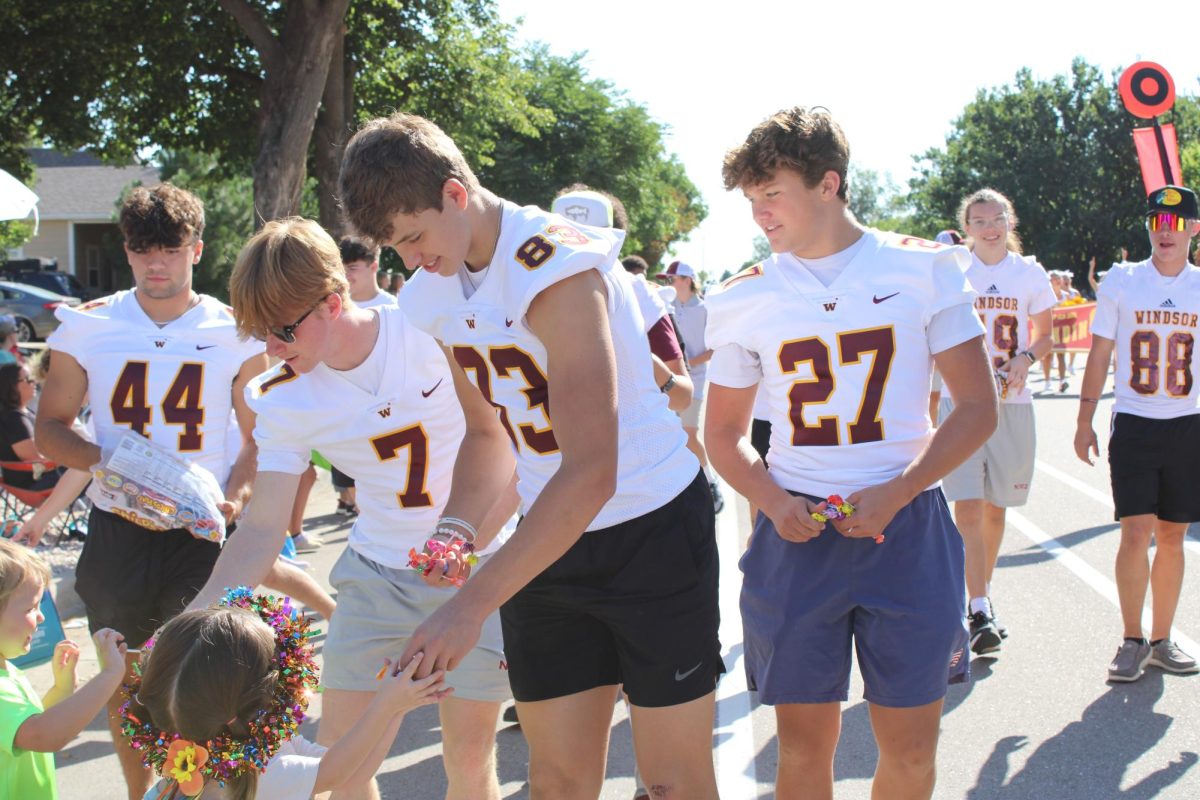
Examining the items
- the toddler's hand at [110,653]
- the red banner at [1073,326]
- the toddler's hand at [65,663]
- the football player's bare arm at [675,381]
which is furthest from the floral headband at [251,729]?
the red banner at [1073,326]

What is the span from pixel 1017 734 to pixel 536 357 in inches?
134

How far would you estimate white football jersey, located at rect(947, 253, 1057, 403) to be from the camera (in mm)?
6598

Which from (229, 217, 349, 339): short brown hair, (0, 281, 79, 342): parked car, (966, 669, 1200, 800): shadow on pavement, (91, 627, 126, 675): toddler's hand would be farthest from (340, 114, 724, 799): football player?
(0, 281, 79, 342): parked car

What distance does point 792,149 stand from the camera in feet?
10.5

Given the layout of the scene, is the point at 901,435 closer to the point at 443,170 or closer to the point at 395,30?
the point at 443,170

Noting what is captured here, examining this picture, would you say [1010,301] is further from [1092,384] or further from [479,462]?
[479,462]

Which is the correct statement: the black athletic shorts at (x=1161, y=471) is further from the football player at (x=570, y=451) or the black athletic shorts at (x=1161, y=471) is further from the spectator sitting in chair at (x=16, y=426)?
the spectator sitting in chair at (x=16, y=426)

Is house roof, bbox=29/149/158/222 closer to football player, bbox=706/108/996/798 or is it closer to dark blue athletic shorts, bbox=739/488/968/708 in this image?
football player, bbox=706/108/996/798

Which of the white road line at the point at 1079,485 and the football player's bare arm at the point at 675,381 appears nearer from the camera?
the football player's bare arm at the point at 675,381

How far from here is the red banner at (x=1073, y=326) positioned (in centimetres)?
2478

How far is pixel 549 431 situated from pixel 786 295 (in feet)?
3.00

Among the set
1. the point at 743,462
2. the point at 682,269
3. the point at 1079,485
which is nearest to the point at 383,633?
the point at 743,462

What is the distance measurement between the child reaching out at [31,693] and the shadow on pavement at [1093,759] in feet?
10.5

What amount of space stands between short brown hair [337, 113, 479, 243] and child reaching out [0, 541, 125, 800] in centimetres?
134
